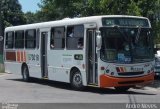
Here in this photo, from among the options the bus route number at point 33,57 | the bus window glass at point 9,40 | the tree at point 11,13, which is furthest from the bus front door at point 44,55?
the tree at point 11,13

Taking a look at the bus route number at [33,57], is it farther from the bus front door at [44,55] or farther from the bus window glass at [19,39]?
the bus window glass at [19,39]

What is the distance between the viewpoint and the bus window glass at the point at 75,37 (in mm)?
20136

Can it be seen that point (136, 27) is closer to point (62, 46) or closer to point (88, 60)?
point (88, 60)

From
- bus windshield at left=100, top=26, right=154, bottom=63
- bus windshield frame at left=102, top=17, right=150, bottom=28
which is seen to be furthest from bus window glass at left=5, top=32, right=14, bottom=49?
bus windshield at left=100, top=26, right=154, bottom=63

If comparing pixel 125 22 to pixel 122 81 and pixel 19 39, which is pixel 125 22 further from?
pixel 19 39

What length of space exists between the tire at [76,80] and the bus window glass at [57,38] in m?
1.48

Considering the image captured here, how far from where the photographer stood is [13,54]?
2716cm

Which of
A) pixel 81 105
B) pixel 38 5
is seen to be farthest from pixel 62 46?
pixel 38 5

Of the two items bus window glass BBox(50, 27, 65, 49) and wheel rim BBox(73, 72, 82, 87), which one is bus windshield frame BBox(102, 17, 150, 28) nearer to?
wheel rim BBox(73, 72, 82, 87)

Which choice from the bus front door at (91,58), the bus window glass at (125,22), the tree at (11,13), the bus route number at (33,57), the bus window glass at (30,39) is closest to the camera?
the bus window glass at (125,22)

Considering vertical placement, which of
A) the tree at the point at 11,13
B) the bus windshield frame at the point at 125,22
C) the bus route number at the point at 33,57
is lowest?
the bus route number at the point at 33,57

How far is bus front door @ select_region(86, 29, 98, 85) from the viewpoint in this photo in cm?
1925

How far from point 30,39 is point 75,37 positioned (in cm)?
499

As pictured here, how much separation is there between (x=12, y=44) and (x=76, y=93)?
9.04 metres
